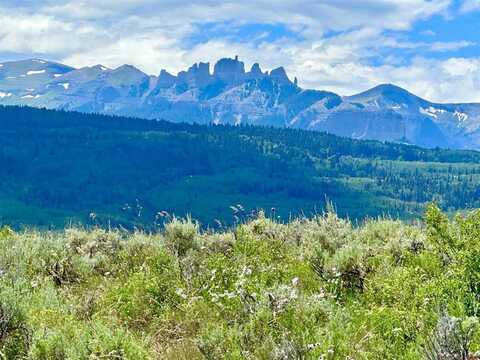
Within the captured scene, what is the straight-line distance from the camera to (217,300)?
310 inches

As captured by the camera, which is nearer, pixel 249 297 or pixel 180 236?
pixel 249 297

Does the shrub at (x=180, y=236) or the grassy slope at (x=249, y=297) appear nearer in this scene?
the grassy slope at (x=249, y=297)

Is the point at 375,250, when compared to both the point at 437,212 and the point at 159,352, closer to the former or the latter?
the point at 437,212

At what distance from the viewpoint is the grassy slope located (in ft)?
20.3

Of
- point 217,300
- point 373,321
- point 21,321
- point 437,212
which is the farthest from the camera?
point 437,212

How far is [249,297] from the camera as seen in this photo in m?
7.07

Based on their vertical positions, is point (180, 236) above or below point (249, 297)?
below

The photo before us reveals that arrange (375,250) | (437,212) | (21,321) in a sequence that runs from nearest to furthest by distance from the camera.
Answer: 1. (21,321)
2. (437,212)
3. (375,250)

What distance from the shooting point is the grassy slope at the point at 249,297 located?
6.20 meters

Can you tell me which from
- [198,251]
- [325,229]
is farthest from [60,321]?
[325,229]

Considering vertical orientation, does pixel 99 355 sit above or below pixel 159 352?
above

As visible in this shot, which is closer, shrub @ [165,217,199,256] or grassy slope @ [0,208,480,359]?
grassy slope @ [0,208,480,359]

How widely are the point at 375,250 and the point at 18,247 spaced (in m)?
6.76

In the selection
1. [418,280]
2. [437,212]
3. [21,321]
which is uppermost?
[437,212]
